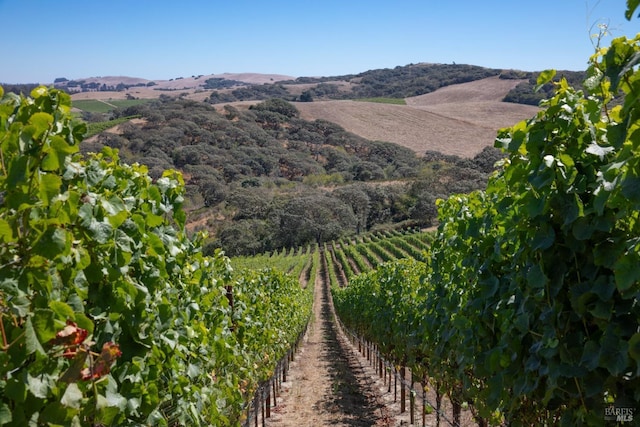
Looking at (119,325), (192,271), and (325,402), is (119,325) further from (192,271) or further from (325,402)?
(325,402)

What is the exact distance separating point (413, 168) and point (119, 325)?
7202 centimetres

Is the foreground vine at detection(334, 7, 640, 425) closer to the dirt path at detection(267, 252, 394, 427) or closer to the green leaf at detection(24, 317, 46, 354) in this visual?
the green leaf at detection(24, 317, 46, 354)

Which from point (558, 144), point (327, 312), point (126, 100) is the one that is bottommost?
point (327, 312)

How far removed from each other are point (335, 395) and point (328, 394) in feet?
0.68

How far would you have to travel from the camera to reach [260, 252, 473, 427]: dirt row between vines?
8656mm

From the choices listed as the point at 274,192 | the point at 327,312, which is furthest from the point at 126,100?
the point at 327,312

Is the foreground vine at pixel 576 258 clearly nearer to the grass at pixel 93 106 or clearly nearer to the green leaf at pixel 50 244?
the green leaf at pixel 50 244

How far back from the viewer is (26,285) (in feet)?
4.98

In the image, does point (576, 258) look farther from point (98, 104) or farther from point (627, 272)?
point (98, 104)

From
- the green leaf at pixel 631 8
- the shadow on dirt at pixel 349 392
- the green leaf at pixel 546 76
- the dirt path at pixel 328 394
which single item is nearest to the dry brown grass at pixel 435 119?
the shadow on dirt at pixel 349 392

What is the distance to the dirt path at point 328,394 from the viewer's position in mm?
8773

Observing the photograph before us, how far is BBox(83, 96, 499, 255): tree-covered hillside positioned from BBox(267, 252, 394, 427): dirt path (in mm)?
29890

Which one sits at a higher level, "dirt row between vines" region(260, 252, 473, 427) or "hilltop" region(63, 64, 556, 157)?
"hilltop" region(63, 64, 556, 157)

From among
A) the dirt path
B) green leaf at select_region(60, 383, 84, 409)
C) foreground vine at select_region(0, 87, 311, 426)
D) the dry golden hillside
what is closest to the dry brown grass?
the dry golden hillside
